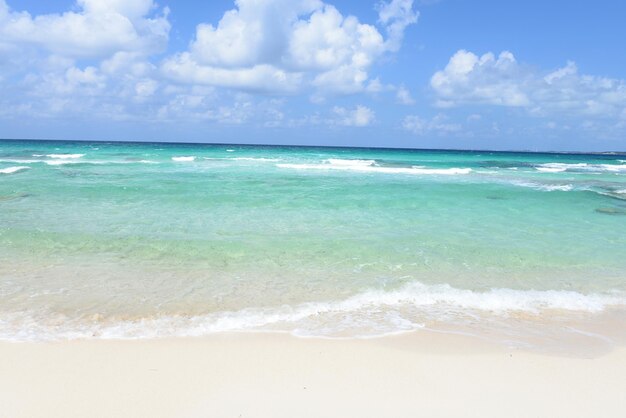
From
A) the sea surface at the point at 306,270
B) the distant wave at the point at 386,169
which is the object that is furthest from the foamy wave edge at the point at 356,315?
the distant wave at the point at 386,169

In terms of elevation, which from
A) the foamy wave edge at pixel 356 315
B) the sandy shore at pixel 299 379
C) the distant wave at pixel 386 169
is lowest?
the sandy shore at pixel 299 379

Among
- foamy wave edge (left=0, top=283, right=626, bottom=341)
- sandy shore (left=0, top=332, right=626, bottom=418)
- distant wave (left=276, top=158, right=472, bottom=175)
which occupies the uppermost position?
distant wave (left=276, top=158, right=472, bottom=175)

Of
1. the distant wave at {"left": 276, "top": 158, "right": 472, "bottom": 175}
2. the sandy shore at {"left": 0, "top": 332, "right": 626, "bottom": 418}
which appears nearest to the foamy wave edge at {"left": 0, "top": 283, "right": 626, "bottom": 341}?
the sandy shore at {"left": 0, "top": 332, "right": 626, "bottom": 418}

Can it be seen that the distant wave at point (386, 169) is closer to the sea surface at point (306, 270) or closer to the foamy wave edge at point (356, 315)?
the sea surface at point (306, 270)

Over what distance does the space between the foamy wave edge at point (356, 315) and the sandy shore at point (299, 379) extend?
24cm

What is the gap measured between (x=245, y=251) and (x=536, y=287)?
5.01 meters

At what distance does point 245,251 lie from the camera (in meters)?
8.24

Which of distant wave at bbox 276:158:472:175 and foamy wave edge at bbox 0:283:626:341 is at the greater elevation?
distant wave at bbox 276:158:472:175

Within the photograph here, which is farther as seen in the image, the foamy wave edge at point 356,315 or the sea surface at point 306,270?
the sea surface at point 306,270

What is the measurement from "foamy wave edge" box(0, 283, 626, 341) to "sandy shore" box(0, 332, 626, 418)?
242mm

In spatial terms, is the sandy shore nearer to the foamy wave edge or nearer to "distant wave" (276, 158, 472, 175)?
the foamy wave edge

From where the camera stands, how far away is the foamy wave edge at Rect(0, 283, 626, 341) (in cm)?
486

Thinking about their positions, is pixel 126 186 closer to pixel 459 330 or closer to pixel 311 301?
pixel 311 301

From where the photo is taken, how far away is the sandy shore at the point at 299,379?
356 centimetres
